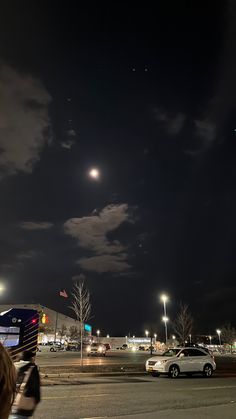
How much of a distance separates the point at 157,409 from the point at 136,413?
91cm

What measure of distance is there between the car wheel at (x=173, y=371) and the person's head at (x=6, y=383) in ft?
73.9

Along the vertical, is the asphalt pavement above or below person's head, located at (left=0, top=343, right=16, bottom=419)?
below

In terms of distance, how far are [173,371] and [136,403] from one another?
11.4 meters

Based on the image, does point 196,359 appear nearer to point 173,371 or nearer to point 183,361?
point 183,361

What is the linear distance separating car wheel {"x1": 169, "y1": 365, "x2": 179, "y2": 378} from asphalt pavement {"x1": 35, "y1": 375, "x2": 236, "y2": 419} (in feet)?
19.7

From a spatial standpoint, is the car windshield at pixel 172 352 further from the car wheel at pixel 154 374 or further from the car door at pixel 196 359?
the car wheel at pixel 154 374

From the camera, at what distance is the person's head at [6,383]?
201cm

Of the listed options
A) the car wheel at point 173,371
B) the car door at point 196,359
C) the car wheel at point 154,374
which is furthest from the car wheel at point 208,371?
the car wheel at point 154,374

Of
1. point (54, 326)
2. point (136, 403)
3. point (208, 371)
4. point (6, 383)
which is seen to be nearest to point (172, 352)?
point (208, 371)

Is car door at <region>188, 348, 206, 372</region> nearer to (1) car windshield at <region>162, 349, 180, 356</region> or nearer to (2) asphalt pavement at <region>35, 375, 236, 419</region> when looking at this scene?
(1) car windshield at <region>162, 349, 180, 356</region>

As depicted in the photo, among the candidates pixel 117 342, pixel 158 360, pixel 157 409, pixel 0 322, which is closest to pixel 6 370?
pixel 157 409

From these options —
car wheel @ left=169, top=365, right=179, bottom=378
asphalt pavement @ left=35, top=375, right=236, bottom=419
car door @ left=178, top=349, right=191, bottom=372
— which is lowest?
asphalt pavement @ left=35, top=375, right=236, bottom=419

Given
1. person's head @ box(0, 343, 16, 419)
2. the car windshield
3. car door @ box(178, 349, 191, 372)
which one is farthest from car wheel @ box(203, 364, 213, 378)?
person's head @ box(0, 343, 16, 419)

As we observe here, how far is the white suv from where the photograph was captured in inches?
906
